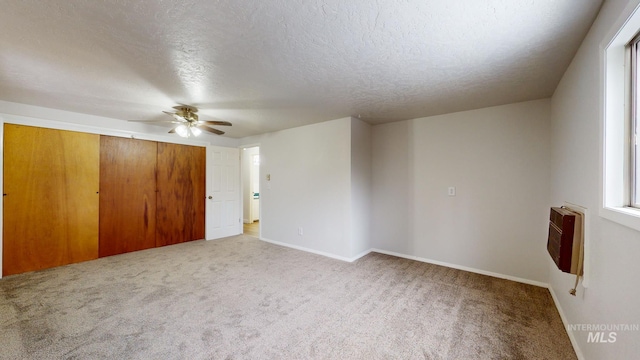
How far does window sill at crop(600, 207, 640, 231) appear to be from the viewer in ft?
3.44

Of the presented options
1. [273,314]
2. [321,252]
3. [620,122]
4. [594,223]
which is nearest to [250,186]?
[321,252]

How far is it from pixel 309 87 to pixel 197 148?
3390mm

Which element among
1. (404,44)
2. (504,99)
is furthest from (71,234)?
(504,99)

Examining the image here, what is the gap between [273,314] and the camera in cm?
223

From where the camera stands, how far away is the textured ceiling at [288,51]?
1399mm

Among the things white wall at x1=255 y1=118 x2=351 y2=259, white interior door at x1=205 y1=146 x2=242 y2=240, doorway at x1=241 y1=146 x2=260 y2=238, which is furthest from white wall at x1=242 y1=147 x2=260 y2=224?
white wall at x1=255 y1=118 x2=351 y2=259

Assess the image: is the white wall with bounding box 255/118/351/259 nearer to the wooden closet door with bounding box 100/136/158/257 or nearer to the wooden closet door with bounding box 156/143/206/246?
the wooden closet door with bounding box 156/143/206/246

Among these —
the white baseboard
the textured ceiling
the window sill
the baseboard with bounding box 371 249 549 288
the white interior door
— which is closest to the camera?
the window sill

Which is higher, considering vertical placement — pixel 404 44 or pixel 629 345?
pixel 404 44

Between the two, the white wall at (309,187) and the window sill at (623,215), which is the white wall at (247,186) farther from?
the window sill at (623,215)

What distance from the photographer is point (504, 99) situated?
9.41ft

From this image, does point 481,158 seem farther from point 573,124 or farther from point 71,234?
point 71,234

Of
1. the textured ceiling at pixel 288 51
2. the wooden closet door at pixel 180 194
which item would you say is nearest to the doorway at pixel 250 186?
the wooden closet door at pixel 180 194

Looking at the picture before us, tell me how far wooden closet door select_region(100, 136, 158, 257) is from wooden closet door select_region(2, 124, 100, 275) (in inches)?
4.5
